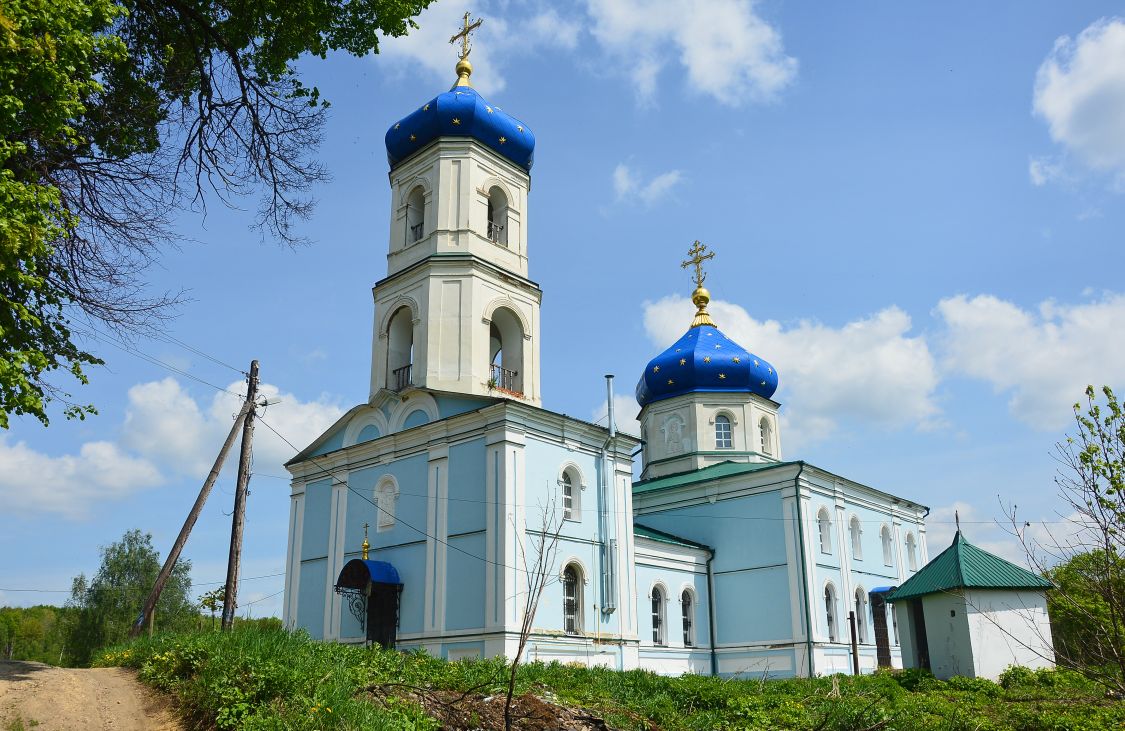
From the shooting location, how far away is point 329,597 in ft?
64.9

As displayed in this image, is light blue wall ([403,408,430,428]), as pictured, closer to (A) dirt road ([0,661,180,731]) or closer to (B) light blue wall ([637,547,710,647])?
(B) light blue wall ([637,547,710,647])

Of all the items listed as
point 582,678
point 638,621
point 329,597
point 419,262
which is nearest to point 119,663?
point 582,678

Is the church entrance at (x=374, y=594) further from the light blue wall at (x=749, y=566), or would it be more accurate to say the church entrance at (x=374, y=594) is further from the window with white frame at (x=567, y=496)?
the light blue wall at (x=749, y=566)

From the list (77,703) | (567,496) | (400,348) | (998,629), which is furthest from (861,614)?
(77,703)

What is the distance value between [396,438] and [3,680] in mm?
11009

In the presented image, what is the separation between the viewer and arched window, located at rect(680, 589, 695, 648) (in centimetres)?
2312

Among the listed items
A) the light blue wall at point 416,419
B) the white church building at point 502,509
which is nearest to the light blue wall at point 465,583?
the white church building at point 502,509

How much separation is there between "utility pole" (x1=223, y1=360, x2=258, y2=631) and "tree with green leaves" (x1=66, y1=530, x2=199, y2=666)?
2181cm

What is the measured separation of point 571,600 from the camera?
18734mm

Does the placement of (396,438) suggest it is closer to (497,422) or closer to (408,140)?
(497,422)

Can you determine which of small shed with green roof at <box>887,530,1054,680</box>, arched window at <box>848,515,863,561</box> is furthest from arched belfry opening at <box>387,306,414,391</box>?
arched window at <box>848,515,863,561</box>

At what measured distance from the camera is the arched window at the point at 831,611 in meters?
24.0

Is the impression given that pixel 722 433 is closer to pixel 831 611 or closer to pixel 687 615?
pixel 831 611

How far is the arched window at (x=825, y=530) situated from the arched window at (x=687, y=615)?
4.24 meters
